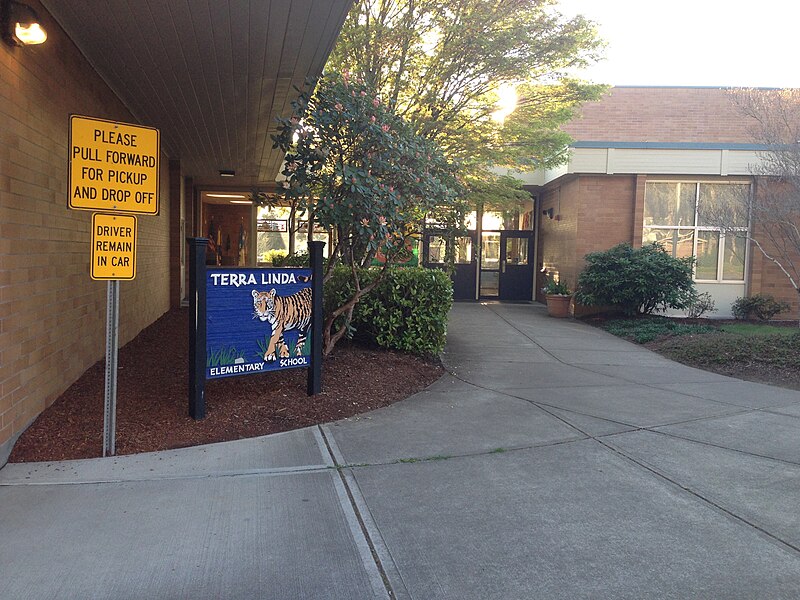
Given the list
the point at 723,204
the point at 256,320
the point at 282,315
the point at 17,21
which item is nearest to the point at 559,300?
the point at 723,204

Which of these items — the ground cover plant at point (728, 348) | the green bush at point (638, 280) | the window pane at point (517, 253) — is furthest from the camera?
the window pane at point (517, 253)

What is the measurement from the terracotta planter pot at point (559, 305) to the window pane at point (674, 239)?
2508 millimetres

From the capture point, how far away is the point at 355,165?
6.99 meters

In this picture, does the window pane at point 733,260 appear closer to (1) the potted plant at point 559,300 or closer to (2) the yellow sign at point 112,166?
(1) the potted plant at point 559,300

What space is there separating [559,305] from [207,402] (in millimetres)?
11024

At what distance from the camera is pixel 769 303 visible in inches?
587

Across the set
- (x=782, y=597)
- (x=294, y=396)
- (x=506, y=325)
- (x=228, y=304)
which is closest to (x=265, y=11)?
(x=228, y=304)

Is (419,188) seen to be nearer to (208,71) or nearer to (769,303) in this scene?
(208,71)

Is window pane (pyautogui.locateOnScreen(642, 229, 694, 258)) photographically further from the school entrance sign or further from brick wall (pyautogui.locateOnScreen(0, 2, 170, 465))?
brick wall (pyautogui.locateOnScreen(0, 2, 170, 465))

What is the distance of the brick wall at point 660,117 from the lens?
19.3 metres

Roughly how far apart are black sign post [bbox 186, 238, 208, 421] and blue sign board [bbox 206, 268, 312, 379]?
3.8 inches

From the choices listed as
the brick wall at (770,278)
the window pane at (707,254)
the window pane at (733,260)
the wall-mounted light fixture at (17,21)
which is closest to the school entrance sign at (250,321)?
the wall-mounted light fixture at (17,21)

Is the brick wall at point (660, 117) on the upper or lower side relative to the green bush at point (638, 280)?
upper

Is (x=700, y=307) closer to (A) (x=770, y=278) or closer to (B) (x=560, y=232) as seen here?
(A) (x=770, y=278)
